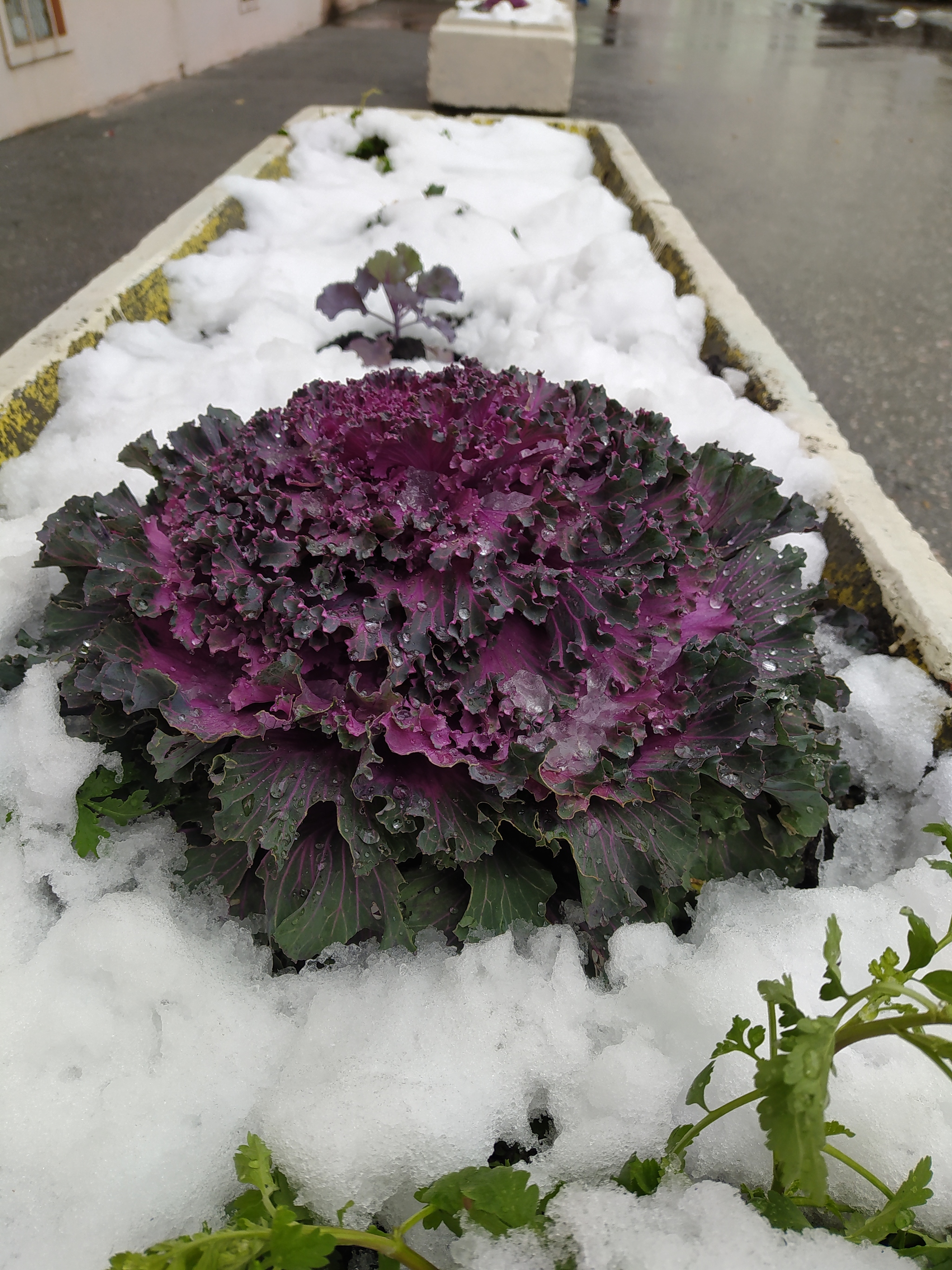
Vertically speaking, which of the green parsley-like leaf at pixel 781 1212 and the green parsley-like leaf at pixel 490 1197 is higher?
the green parsley-like leaf at pixel 490 1197

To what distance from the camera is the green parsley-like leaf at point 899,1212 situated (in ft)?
3.02

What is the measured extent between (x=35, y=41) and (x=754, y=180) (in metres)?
5.26

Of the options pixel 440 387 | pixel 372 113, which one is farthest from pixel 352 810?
pixel 372 113

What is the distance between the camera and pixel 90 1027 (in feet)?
4.28

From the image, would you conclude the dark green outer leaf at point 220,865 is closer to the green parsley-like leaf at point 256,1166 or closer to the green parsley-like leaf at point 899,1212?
the green parsley-like leaf at point 256,1166

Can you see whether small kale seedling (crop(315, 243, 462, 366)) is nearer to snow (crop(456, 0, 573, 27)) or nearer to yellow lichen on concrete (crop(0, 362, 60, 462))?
yellow lichen on concrete (crop(0, 362, 60, 462))

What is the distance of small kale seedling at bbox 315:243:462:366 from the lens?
2795 mm

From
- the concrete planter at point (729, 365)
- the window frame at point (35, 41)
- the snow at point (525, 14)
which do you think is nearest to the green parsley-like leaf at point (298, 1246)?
the concrete planter at point (729, 365)

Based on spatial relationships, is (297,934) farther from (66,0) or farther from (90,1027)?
(66,0)

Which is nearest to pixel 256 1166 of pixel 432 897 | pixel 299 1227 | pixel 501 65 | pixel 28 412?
pixel 299 1227

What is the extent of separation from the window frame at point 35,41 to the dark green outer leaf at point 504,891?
6527 mm

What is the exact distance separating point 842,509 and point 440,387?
1111mm

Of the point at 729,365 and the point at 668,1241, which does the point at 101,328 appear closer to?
the point at 729,365

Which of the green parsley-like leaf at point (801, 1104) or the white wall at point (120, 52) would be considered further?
the white wall at point (120, 52)
